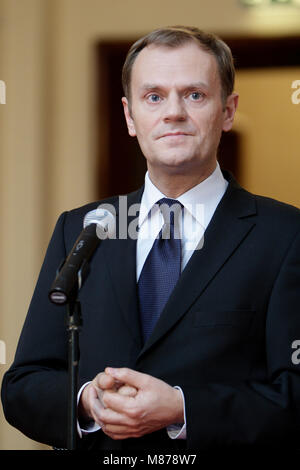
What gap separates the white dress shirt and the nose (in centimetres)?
16

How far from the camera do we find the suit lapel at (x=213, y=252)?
56.7 inches

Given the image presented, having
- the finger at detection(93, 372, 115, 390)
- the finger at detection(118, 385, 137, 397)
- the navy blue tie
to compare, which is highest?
the navy blue tie

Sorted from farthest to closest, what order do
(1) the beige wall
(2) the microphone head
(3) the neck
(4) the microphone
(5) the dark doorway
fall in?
(1) the beige wall
(5) the dark doorway
(3) the neck
(2) the microphone head
(4) the microphone

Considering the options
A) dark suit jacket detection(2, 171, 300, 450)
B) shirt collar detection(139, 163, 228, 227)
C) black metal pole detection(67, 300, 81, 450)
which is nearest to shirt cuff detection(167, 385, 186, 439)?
dark suit jacket detection(2, 171, 300, 450)

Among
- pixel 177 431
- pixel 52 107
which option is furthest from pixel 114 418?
pixel 52 107

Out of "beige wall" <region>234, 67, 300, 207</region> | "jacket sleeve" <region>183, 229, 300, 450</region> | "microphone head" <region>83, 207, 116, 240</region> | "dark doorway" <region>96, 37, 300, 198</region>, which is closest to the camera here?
"microphone head" <region>83, 207, 116, 240</region>

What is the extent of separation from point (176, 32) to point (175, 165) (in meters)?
0.29

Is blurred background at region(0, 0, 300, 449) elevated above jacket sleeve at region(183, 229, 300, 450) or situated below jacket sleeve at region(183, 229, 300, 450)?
above

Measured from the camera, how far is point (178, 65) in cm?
153

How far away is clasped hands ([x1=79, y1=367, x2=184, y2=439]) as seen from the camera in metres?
1.30

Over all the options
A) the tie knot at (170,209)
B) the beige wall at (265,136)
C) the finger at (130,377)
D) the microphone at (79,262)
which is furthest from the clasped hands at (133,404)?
the beige wall at (265,136)

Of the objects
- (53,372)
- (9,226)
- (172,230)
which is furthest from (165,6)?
(53,372)

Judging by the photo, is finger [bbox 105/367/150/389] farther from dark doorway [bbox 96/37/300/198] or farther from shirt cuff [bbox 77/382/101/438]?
dark doorway [bbox 96/37/300/198]

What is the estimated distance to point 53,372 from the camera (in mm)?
1522
